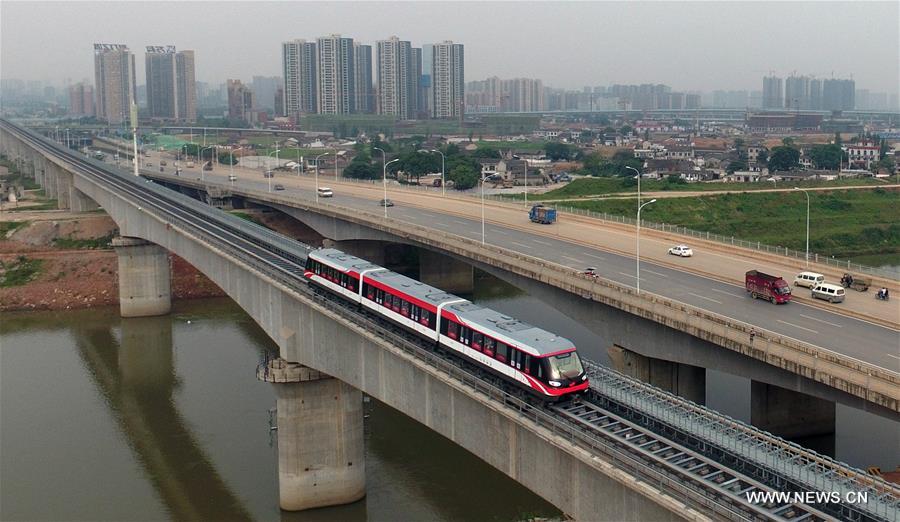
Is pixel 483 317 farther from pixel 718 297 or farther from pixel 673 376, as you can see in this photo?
pixel 718 297

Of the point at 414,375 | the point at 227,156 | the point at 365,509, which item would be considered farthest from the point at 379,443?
the point at 227,156

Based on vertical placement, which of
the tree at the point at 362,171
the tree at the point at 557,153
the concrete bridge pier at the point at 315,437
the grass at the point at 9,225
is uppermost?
the tree at the point at 557,153

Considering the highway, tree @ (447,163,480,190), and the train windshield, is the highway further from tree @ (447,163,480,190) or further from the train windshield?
tree @ (447,163,480,190)

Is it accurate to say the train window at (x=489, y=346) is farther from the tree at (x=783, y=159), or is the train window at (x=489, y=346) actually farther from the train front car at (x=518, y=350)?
the tree at (x=783, y=159)

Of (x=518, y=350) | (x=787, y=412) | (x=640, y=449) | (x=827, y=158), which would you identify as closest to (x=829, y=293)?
(x=787, y=412)

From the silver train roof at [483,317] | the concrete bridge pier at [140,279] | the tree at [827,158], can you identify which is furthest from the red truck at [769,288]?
the tree at [827,158]

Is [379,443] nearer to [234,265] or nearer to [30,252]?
[234,265]
